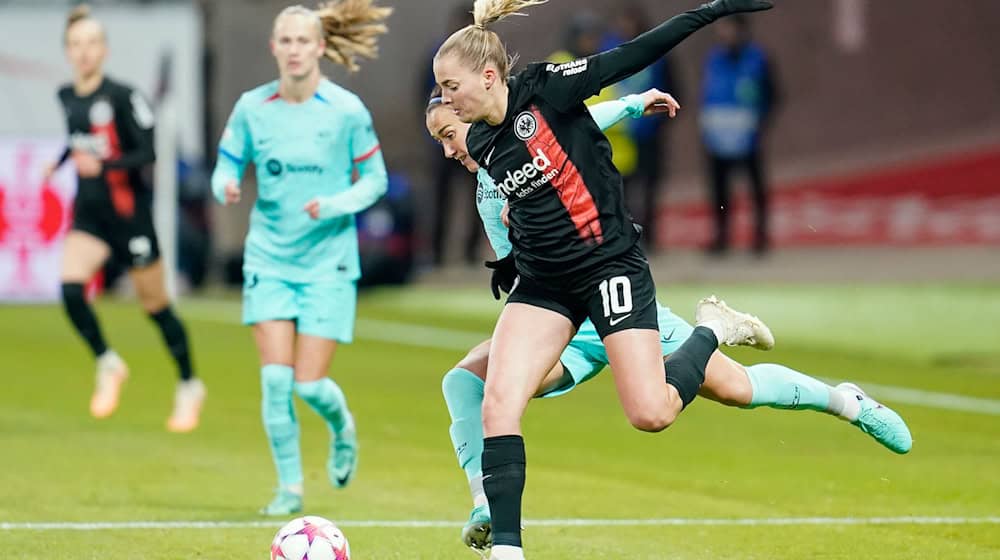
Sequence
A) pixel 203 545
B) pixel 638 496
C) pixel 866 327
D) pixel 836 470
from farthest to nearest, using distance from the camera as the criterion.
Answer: pixel 866 327 < pixel 836 470 < pixel 638 496 < pixel 203 545

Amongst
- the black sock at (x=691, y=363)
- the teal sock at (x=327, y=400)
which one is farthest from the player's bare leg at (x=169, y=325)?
the black sock at (x=691, y=363)

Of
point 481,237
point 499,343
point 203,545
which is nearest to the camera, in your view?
point 499,343

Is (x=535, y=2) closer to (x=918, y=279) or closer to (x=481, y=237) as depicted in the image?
(x=918, y=279)

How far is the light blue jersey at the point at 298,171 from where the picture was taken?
8969 mm

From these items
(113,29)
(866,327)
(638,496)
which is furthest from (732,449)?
(113,29)

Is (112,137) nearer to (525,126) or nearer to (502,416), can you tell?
(525,126)

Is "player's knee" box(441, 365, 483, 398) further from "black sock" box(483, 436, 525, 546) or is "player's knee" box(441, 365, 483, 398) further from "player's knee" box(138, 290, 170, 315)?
"player's knee" box(138, 290, 170, 315)

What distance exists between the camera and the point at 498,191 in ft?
24.2

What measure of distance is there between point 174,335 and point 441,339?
6.50 metres

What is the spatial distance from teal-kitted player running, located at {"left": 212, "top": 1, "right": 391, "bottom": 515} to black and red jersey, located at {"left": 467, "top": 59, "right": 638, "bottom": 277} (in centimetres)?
210

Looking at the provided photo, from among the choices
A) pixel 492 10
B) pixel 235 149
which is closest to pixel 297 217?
pixel 235 149

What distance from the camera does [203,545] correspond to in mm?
7797

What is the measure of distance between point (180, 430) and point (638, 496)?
3761 mm

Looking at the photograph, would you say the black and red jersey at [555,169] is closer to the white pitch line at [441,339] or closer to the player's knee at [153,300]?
the player's knee at [153,300]
